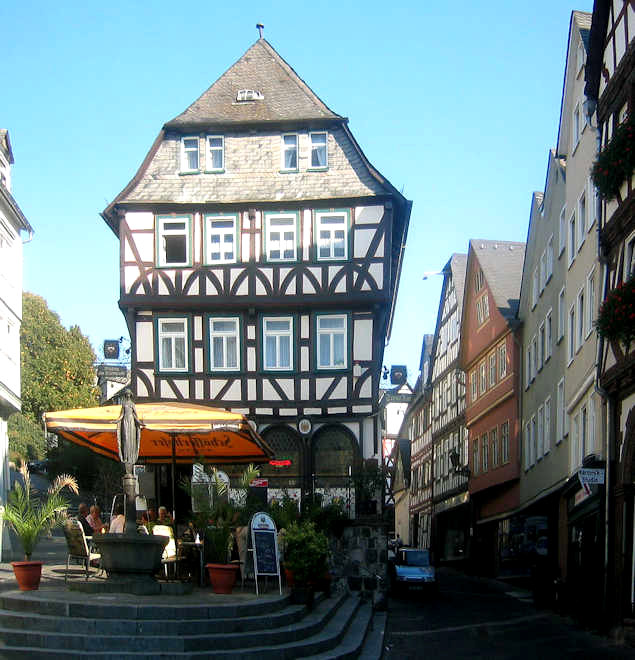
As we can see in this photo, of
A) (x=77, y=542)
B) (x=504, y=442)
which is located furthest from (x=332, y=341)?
(x=77, y=542)

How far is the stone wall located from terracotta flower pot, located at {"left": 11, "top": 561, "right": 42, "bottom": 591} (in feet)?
29.6

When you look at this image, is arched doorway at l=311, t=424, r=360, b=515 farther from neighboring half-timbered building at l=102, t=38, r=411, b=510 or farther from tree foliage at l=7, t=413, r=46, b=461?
tree foliage at l=7, t=413, r=46, b=461

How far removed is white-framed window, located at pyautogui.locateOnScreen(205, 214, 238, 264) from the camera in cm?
3180

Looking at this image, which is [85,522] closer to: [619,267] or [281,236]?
[619,267]

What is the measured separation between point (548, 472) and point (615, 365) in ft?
41.5

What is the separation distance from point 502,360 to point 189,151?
47.8 feet

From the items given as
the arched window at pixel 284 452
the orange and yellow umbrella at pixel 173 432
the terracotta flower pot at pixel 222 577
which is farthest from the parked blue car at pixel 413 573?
the terracotta flower pot at pixel 222 577

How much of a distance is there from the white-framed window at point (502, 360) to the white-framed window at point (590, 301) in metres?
16.2

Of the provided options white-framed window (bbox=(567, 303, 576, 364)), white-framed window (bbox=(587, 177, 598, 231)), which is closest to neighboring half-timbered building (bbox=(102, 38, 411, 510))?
white-framed window (bbox=(567, 303, 576, 364))

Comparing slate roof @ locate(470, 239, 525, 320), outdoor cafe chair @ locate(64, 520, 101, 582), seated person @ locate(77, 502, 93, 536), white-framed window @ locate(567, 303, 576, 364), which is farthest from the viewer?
slate roof @ locate(470, 239, 525, 320)

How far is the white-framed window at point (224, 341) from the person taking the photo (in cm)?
3128

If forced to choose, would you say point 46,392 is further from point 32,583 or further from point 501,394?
point 32,583

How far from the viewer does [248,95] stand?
33.8 metres

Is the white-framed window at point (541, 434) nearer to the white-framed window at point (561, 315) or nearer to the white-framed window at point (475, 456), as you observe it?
the white-framed window at point (561, 315)
